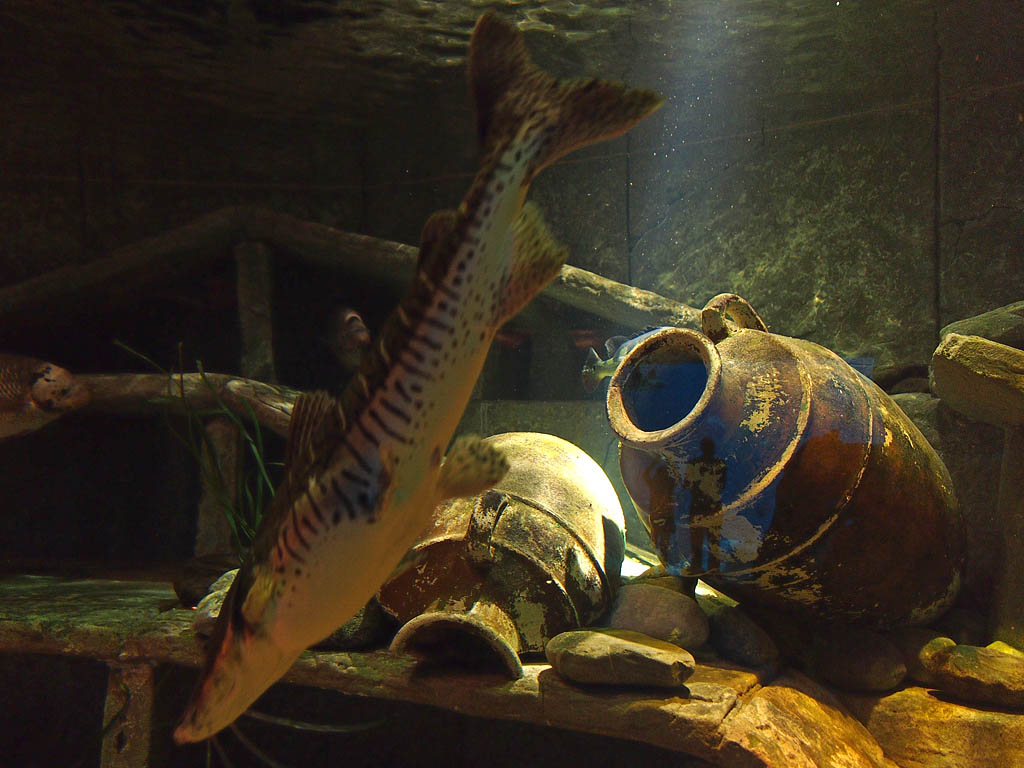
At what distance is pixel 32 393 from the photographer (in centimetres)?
317

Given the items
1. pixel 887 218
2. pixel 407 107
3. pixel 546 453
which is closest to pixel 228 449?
pixel 546 453

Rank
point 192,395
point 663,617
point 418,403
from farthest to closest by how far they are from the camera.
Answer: point 192,395
point 663,617
point 418,403

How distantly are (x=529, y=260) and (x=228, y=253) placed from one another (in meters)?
3.28

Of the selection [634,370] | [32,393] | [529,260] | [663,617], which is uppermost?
[529,260]

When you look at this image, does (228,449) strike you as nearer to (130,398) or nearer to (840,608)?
(130,398)

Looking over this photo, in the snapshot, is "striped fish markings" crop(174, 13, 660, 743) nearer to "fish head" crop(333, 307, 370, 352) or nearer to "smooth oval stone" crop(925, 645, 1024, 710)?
"fish head" crop(333, 307, 370, 352)

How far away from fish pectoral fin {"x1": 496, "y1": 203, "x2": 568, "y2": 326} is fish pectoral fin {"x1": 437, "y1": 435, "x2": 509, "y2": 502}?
7.3 inches

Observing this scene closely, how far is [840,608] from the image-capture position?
226cm

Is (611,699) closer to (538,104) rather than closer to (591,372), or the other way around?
(591,372)

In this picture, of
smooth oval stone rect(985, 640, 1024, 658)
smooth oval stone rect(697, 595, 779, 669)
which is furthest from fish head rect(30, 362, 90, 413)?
smooth oval stone rect(985, 640, 1024, 658)

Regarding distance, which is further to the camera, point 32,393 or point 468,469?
point 32,393

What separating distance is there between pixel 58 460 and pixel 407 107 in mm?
3213

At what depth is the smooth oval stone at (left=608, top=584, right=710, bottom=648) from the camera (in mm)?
2404

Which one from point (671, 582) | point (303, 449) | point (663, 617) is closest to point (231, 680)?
point (303, 449)
